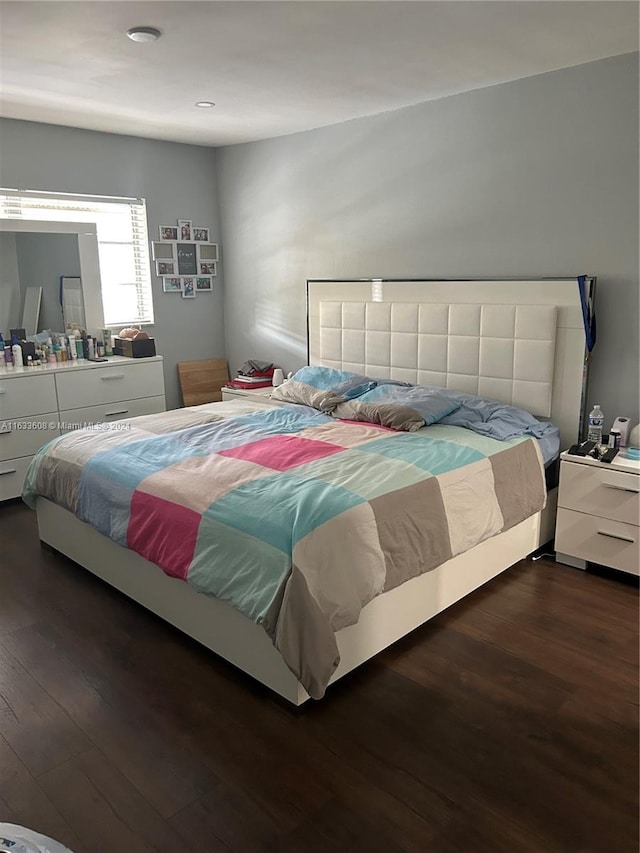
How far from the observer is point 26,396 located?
4141mm

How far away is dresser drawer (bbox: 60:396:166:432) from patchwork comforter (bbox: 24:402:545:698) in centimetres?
90

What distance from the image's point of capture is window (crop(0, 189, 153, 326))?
185 inches

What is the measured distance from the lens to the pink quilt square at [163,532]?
2.43 meters

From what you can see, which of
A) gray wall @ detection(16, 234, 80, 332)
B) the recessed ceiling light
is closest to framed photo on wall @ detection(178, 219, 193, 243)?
gray wall @ detection(16, 234, 80, 332)

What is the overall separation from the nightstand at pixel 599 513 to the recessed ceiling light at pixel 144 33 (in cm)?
259

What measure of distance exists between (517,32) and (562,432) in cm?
191

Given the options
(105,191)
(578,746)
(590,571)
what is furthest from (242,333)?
(578,746)

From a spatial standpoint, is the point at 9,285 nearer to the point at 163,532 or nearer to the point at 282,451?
the point at 282,451

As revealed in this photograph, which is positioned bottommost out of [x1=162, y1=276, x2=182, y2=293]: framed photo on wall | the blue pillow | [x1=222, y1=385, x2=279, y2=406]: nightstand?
[x1=222, y1=385, x2=279, y2=406]: nightstand

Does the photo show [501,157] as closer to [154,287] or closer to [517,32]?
[517,32]

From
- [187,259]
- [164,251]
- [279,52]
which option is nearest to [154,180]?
[164,251]

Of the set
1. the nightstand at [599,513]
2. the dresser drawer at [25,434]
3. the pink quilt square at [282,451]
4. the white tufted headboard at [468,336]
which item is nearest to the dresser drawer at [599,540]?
the nightstand at [599,513]

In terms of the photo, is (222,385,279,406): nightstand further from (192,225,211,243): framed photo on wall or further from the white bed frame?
(192,225,211,243): framed photo on wall

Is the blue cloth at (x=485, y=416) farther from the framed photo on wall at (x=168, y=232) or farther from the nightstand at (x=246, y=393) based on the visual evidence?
the framed photo on wall at (x=168, y=232)
